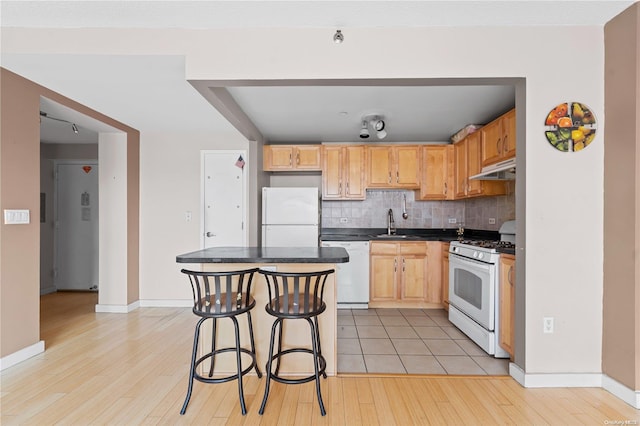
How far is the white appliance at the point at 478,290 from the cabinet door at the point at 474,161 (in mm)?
694

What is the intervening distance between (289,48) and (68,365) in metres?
2.91

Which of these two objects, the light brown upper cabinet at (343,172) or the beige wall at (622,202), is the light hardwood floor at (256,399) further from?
the light brown upper cabinet at (343,172)

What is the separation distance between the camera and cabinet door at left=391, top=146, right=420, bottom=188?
4.47 meters

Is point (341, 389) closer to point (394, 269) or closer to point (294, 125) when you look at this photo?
point (394, 269)

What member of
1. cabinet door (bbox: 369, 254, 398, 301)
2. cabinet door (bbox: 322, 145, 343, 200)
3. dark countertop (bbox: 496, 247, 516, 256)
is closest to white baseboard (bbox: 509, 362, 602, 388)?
dark countertop (bbox: 496, 247, 516, 256)

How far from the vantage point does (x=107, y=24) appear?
7.14ft

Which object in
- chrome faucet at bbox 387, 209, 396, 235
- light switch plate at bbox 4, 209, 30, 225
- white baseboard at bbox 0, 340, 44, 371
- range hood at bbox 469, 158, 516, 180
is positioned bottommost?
white baseboard at bbox 0, 340, 44, 371

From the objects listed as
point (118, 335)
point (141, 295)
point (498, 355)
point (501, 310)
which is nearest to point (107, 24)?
point (118, 335)

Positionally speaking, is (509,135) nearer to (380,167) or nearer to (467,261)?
A: (467,261)

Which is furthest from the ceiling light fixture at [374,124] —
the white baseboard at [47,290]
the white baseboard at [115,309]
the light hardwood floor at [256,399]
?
the white baseboard at [47,290]

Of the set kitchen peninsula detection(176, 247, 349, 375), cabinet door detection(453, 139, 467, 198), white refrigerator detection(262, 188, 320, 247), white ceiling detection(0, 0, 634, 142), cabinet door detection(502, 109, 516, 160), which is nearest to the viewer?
white ceiling detection(0, 0, 634, 142)

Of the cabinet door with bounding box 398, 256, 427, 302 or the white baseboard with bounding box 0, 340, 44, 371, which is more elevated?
the cabinet door with bounding box 398, 256, 427, 302

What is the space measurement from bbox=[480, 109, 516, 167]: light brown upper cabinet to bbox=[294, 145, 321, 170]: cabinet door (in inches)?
79.8

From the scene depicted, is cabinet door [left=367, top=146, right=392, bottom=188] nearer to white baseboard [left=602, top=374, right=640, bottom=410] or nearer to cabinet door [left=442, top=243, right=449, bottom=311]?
cabinet door [left=442, top=243, right=449, bottom=311]
